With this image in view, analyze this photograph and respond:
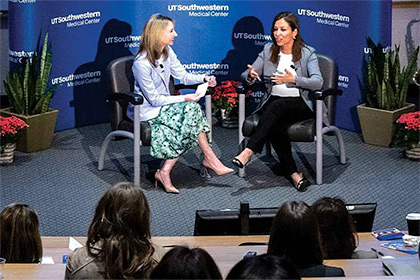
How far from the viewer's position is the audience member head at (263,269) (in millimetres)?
2447

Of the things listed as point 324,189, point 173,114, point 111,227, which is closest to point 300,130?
point 324,189

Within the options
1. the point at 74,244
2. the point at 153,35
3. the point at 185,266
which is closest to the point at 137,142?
the point at 153,35

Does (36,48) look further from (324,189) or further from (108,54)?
(324,189)

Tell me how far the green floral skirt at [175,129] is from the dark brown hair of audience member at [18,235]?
2692 millimetres

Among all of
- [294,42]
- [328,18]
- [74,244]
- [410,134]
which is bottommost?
[74,244]

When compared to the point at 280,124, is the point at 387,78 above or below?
above

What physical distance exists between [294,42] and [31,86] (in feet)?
7.04

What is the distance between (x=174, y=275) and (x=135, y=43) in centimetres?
603

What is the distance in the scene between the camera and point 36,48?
7609mm

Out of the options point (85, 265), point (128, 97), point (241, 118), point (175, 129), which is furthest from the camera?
point (241, 118)

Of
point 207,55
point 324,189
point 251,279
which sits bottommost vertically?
point 324,189

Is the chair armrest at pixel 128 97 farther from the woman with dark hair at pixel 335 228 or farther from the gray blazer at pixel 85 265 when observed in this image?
the gray blazer at pixel 85 265

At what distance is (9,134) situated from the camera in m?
7.09

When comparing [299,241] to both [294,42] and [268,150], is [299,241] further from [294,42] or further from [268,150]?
[268,150]
